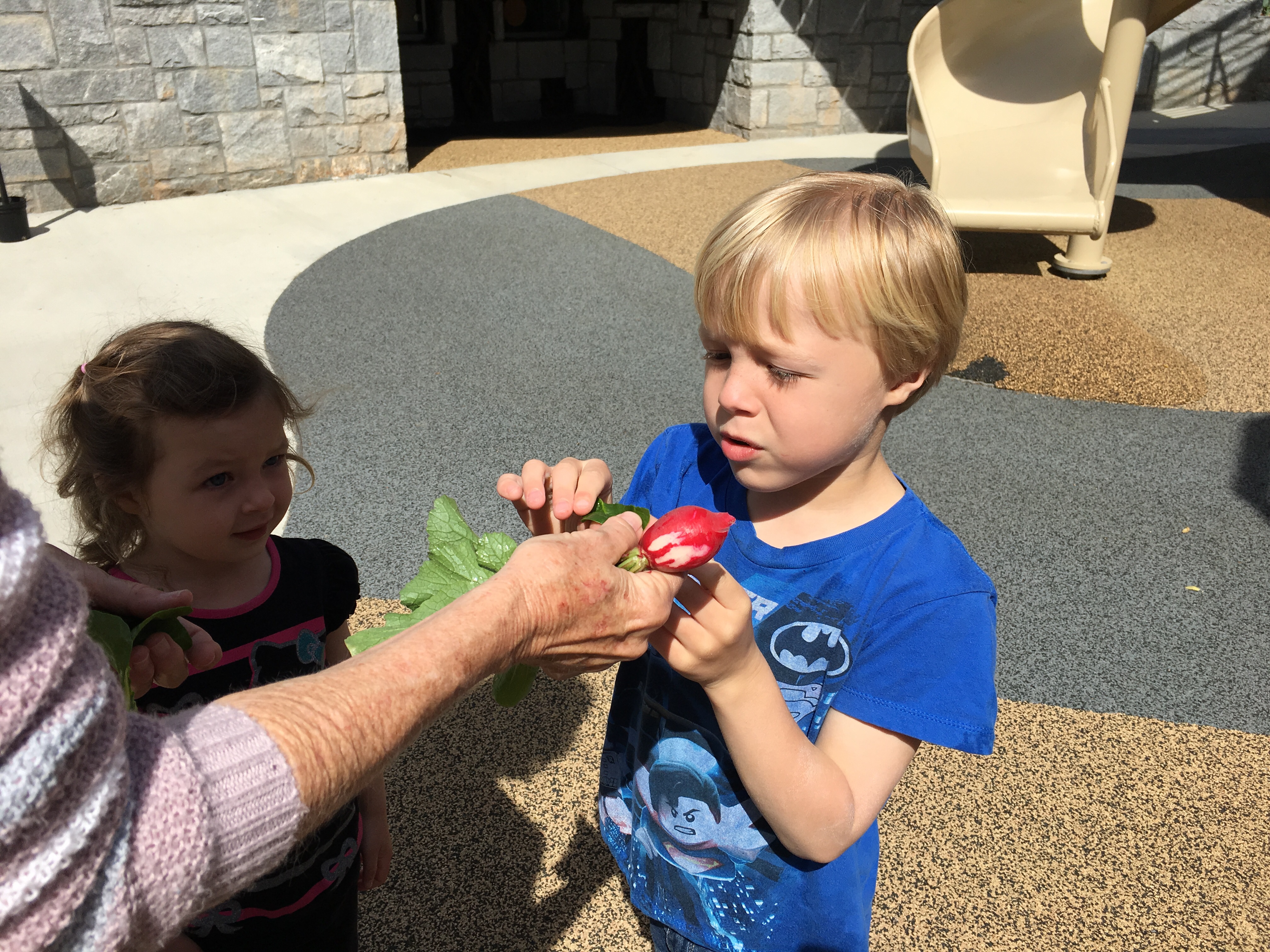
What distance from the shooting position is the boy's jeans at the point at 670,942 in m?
1.64

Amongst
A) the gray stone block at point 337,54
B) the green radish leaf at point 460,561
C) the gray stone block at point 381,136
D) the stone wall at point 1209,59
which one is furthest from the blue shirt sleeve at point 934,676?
the stone wall at point 1209,59

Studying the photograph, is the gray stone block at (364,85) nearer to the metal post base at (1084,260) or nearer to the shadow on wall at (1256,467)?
the metal post base at (1084,260)

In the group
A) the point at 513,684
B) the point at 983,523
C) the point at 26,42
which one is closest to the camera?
the point at 513,684

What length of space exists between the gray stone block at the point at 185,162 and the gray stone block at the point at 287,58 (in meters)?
0.86

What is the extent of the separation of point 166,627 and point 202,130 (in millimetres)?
8870

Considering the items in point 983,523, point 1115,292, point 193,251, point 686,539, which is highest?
point 686,539

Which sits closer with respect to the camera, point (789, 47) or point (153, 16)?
point (153, 16)

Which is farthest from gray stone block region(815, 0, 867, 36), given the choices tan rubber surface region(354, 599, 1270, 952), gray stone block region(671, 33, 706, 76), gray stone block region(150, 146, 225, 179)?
tan rubber surface region(354, 599, 1270, 952)

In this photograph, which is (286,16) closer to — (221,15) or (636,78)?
(221,15)

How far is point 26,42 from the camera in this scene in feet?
25.7

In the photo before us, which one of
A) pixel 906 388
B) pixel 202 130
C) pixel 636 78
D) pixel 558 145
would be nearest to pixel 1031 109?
pixel 558 145

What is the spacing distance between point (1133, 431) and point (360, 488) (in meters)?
4.03

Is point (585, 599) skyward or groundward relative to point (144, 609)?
skyward

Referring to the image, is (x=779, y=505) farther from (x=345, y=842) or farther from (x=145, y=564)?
(x=145, y=564)
